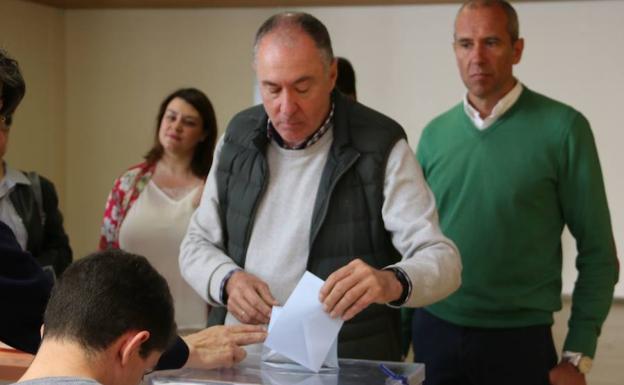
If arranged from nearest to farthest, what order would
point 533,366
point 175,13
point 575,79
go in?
point 533,366, point 575,79, point 175,13

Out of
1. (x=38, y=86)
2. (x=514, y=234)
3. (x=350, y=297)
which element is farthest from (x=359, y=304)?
(x=38, y=86)

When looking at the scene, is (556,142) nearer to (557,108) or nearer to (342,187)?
(557,108)

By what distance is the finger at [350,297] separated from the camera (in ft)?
5.94

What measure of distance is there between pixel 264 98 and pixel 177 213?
214cm

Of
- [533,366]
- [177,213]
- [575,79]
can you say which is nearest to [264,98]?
Answer: [533,366]

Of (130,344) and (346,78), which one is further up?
(346,78)

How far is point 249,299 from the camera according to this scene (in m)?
1.97

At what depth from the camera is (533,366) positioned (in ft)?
8.38

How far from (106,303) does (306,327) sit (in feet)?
1.79

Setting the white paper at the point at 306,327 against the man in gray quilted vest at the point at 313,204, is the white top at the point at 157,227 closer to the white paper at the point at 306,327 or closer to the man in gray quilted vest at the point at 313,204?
the man in gray quilted vest at the point at 313,204

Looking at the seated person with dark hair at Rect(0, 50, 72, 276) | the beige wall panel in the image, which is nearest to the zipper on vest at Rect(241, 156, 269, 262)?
the seated person with dark hair at Rect(0, 50, 72, 276)

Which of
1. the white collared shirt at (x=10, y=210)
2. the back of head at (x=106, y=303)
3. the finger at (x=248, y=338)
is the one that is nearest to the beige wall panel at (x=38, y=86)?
the white collared shirt at (x=10, y=210)

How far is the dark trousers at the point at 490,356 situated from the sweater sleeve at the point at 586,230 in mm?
94

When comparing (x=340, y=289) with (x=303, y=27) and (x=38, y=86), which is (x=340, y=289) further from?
(x=38, y=86)
